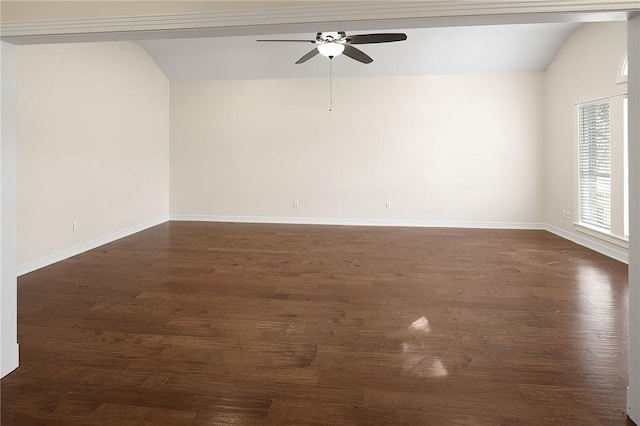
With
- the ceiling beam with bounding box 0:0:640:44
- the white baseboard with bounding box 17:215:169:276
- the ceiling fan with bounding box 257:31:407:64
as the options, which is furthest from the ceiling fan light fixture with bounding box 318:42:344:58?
the white baseboard with bounding box 17:215:169:276

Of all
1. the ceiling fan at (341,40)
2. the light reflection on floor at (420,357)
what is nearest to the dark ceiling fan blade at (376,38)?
the ceiling fan at (341,40)

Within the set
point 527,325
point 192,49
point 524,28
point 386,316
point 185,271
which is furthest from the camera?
point 192,49

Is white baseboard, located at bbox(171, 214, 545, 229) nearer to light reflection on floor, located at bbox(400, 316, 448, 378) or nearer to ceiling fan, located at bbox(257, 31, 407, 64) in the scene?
ceiling fan, located at bbox(257, 31, 407, 64)

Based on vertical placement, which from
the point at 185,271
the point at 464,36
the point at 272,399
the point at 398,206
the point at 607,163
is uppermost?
the point at 464,36

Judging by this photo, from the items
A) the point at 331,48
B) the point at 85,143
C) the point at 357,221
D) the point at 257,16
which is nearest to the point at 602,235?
the point at 357,221

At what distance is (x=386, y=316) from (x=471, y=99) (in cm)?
568

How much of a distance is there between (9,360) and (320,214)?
19.7 feet

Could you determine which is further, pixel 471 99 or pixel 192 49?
pixel 471 99

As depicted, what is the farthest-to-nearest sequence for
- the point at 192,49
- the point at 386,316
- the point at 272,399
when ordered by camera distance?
the point at 192,49 → the point at 386,316 → the point at 272,399

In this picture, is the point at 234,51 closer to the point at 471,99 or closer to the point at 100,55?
the point at 100,55

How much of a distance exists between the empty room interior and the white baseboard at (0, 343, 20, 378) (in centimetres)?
1

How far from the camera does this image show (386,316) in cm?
305

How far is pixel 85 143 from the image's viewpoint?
17.3ft

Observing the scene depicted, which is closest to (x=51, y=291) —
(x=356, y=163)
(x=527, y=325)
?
(x=527, y=325)
